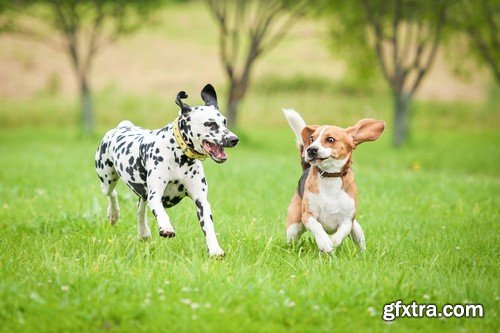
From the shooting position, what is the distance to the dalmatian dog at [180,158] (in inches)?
224

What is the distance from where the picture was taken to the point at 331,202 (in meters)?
6.06

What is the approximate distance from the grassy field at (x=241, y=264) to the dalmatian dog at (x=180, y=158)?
1.44ft

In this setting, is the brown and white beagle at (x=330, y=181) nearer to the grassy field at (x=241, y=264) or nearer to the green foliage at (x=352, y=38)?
the grassy field at (x=241, y=264)

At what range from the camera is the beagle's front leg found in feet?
19.6

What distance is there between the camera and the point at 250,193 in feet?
32.7

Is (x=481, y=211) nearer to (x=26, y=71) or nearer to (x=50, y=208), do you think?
(x=50, y=208)

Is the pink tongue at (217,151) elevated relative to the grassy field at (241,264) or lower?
elevated

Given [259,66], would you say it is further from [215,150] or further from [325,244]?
[215,150]

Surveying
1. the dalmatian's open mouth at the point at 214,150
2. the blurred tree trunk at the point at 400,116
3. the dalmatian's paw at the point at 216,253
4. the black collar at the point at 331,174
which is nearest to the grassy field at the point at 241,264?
the dalmatian's paw at the point at 216,253

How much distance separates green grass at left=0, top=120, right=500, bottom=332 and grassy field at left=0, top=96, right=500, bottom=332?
A: 0.01m

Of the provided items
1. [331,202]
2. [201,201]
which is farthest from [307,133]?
[201,201]

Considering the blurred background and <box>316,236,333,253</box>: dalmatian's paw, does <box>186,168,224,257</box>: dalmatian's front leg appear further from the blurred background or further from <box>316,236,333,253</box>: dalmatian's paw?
the blurred background

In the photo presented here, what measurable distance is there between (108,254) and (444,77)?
38.8 m

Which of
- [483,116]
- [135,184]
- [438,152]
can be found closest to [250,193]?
[135,184]
